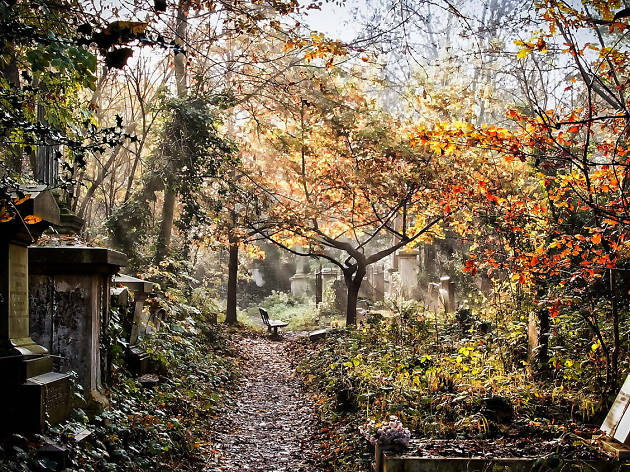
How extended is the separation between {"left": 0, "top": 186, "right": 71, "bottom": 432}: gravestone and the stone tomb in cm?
104

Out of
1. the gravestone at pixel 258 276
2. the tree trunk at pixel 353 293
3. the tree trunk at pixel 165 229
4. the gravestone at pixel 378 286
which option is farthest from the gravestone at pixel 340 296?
the tree trunk at pixel 165 229

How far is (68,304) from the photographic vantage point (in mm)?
5973

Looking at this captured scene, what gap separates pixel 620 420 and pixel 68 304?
19.4ft

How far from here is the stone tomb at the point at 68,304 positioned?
5891mm

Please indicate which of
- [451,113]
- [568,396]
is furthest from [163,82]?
[568,396]

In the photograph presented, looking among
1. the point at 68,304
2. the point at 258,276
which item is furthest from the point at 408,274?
the point at 68,304

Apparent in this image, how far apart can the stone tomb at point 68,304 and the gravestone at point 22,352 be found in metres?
1.04

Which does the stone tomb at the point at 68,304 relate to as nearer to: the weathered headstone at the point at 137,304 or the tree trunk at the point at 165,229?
the weathered headstone at the point at 137,304

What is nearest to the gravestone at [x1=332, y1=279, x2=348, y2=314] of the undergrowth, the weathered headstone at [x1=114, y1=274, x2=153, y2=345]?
the undergrowth

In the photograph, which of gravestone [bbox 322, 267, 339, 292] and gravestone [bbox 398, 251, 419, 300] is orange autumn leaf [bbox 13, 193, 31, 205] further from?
gravestone [bbox 322, 267, 339, 292]

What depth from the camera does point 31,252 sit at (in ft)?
18.8

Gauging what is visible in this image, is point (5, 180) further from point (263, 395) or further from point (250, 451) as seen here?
point (263, 395)

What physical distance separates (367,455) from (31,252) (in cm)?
435

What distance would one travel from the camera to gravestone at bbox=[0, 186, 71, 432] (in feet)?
14.1
